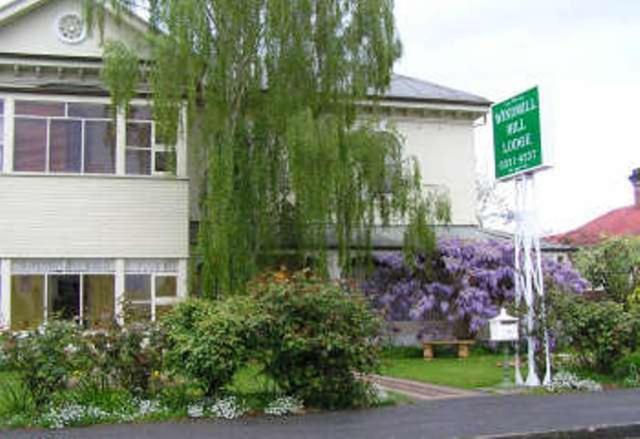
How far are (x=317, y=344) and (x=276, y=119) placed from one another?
9305mm

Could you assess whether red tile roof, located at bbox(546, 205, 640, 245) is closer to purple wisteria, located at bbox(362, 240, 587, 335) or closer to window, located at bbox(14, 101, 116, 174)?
purple wisteria, located at bbox(362, 240, 587, 335)

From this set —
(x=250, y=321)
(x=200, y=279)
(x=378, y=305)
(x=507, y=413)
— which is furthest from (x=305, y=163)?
(x=507, y=413)

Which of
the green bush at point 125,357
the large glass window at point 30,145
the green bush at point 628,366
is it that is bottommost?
the green bush at point 628,366

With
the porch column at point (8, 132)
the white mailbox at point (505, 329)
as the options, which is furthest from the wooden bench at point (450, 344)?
the porch column at point (8, 132)

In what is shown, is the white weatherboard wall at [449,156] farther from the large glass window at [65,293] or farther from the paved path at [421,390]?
the paved path at [421,390]

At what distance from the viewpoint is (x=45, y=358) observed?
11.8m

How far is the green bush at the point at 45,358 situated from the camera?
1178 centimetres

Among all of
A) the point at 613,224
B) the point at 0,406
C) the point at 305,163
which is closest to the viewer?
→ the point at 0,406

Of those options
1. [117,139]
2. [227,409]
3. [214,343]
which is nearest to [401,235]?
[117,139]

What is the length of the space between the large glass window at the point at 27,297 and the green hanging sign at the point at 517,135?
37.7ft

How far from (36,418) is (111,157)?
36.6 ft

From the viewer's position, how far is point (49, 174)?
21047mm

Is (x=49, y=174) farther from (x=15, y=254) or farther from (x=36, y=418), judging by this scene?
(x=36, y=418)

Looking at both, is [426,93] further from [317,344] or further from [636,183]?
[636,183]
